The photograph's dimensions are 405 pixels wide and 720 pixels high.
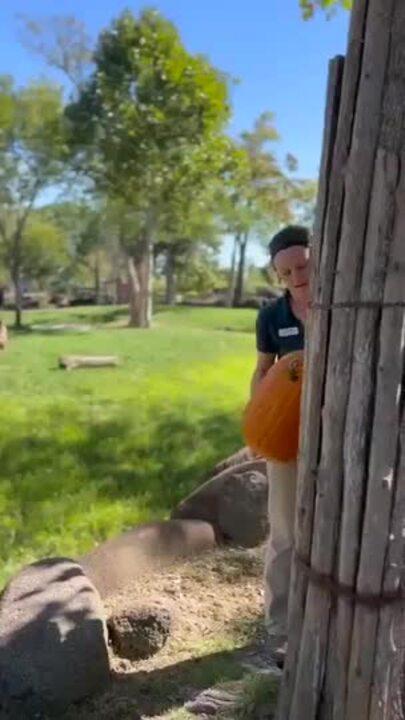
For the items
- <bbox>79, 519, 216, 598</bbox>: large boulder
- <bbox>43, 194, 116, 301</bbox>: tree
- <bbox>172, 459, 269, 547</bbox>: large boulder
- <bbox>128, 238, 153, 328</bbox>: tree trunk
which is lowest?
<bbox>79, 519, 216, 598</bbox>: large boulder

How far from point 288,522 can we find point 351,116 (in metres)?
1.68

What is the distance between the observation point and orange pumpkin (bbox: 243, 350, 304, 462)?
10.3 feet

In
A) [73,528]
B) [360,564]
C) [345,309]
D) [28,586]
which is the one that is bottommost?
[73,528]

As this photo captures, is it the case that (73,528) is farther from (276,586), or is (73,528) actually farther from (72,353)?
(72,353)

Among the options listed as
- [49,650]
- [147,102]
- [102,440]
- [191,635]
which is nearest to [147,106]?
[147,102]

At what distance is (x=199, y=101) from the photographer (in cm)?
2389

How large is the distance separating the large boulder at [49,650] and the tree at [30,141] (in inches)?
922

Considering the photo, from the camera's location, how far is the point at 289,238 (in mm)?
3387

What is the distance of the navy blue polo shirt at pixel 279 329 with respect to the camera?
3551mm

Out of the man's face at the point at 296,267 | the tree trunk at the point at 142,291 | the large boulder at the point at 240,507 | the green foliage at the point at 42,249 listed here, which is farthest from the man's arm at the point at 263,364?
the green foliage at the point at 42,249

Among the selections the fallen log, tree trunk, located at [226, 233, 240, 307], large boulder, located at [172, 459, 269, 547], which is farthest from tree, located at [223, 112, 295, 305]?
large boulder, located at [172, 459, 269, 547]

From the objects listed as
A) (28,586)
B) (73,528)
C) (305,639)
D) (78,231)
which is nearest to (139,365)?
(73,528)

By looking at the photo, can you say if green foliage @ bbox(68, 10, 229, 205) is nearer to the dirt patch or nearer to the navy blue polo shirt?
the dirt patch

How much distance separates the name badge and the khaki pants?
0.52m
